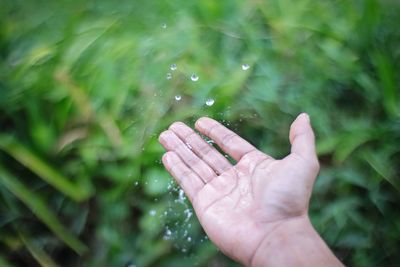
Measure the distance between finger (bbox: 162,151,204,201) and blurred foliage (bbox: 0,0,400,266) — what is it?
0.20 meters

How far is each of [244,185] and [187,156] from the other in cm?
24

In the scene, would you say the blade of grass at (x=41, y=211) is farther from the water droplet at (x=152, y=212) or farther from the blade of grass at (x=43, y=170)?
the water droplet at (x=152, y=212)

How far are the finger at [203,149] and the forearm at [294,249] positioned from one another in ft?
1.05

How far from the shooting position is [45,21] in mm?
2650

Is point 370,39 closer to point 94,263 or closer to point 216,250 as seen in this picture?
point 216,250

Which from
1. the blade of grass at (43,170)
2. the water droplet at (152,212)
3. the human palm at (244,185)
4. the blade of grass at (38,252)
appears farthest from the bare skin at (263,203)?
the blade of grass at (38,252)

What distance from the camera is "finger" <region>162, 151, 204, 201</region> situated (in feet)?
4.82

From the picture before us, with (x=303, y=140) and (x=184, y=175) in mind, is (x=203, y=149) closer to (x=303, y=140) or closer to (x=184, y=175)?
(x=184, y=175)

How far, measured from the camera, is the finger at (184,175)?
1469mm

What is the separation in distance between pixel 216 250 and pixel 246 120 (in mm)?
492

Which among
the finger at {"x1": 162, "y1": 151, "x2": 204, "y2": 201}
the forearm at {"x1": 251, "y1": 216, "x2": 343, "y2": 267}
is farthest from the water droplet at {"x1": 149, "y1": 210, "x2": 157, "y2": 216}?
the forearm at {"x1": 251, "y1": 216, "x2": 343, "y2": 267}

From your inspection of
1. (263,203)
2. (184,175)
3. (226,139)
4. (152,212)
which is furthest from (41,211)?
(263,203)

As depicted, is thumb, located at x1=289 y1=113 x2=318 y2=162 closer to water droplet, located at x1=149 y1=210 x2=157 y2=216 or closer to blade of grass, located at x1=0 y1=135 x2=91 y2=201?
water droplet, located at x1=149 y1=210 x2=157 y2=216

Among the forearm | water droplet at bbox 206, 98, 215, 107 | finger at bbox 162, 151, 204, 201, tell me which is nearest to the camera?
the forearm
